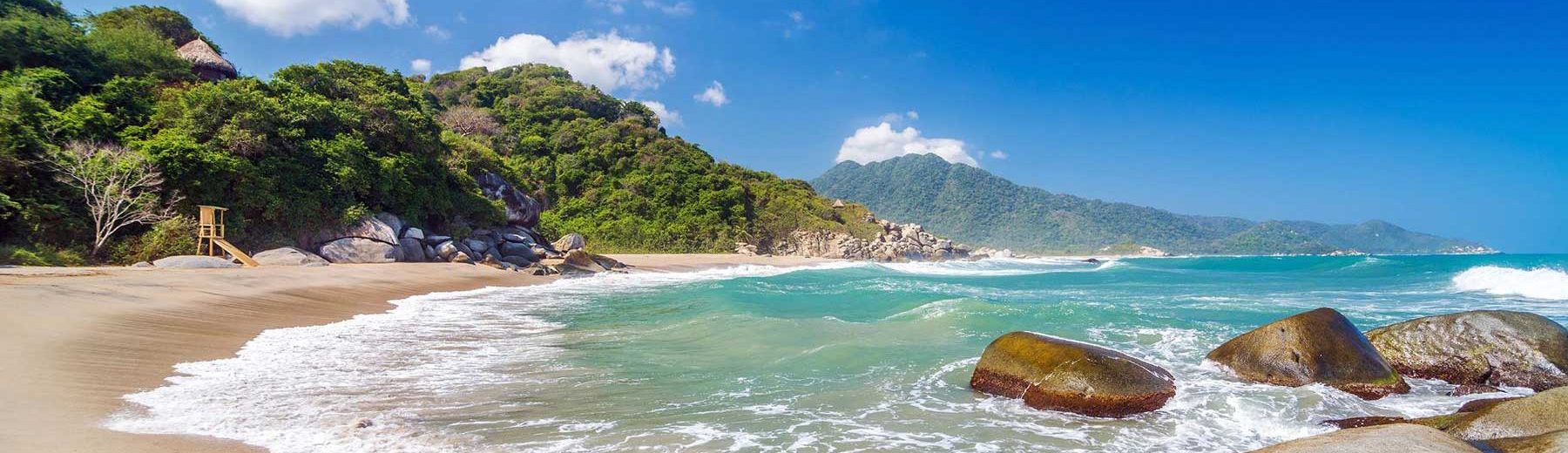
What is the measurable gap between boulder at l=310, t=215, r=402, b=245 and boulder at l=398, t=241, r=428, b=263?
19.8 inches

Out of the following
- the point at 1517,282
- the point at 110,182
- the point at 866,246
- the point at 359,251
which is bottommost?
the point at 1517,282

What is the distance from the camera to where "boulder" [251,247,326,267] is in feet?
62.2

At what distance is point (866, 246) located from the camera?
64938 millimetres

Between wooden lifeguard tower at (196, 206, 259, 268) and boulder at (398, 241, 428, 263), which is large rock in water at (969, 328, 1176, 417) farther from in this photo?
boulder at (398, 241, 428, 263)

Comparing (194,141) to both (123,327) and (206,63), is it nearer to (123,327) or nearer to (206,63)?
(206,63)

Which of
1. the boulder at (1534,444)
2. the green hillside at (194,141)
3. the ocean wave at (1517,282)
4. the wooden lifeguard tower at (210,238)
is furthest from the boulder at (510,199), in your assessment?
the ocean wave at (1517,282)

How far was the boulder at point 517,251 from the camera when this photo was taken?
99.7ft

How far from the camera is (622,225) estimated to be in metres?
49.6

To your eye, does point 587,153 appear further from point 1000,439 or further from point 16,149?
point 1000,439

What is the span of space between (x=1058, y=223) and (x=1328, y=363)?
148 meters

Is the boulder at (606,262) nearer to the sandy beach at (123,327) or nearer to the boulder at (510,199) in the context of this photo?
the boulder at (510,199)

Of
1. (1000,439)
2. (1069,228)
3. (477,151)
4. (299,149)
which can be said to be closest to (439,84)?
(477,151)

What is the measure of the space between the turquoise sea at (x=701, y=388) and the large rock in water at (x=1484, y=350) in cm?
43

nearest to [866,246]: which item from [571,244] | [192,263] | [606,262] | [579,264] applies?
[571,244]
